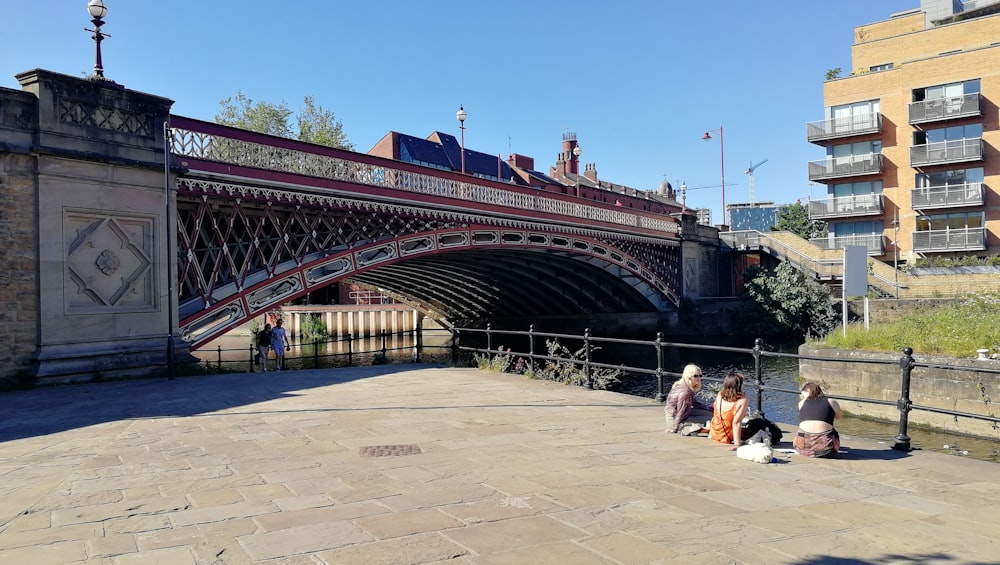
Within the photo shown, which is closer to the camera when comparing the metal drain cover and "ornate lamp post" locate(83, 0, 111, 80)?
the metal drain cover

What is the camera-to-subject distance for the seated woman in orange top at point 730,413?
22.4 ft

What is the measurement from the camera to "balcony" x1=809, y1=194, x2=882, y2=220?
1606 inches

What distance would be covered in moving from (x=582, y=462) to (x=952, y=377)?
11.1 meters

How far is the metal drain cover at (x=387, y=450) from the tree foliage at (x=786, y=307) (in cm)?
3142

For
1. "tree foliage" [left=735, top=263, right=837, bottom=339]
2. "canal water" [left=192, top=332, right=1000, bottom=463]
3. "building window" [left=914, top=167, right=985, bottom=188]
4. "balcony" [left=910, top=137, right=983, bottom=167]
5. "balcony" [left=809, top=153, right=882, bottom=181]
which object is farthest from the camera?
"balcony" [left=809, top=153, right=882, bottom=181]

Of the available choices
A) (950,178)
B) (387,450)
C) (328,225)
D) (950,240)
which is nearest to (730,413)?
(387,450)

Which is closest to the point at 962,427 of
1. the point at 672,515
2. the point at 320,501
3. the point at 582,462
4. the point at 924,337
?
the point at 924,337

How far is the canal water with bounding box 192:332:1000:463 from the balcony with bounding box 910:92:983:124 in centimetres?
1767

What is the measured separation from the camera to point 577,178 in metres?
72.4

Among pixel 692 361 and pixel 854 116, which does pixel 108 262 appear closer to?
pixel 692 361

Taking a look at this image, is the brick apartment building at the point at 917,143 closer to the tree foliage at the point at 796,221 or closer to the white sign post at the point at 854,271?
the white sign post at the point at 854,271

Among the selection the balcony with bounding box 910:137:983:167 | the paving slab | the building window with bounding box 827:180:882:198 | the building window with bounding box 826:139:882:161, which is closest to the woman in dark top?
the paving slab

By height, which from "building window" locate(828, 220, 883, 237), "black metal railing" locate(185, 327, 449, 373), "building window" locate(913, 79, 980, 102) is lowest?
"black metal railing" locate(185, 327, 449, 373)

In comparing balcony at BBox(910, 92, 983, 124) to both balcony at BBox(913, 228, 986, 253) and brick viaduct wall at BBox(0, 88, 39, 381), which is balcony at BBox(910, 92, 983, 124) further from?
brick viaduct wall at BBox(0, 88, 39, 381)
